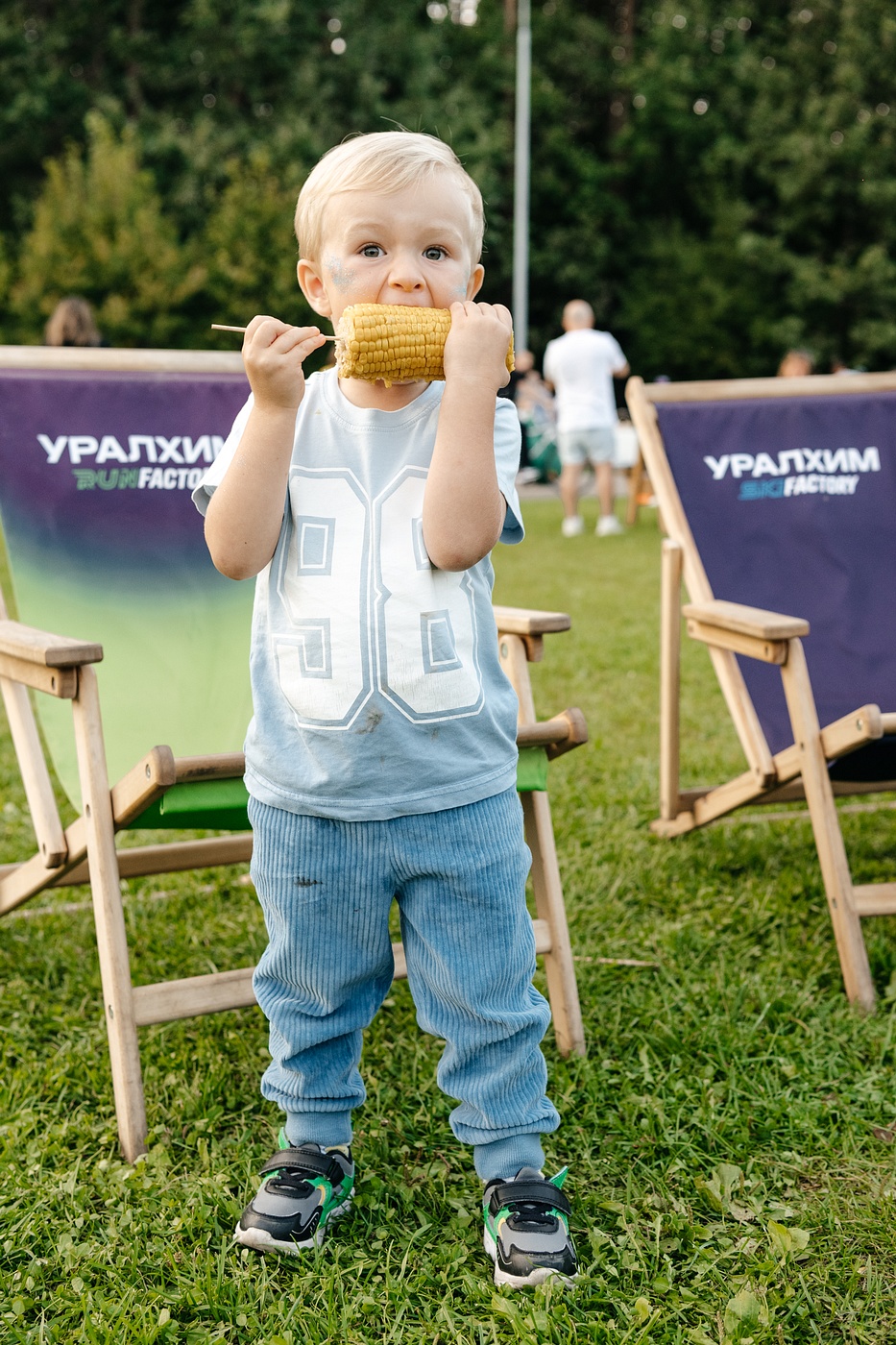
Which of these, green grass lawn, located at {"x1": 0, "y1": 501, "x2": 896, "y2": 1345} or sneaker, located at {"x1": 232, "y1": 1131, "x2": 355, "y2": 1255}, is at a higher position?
sneaker, located at {"x1": 232, "y1": 1131, "x2": 355, "y2": 1255}

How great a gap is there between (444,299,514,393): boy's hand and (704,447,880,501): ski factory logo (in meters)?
1.83

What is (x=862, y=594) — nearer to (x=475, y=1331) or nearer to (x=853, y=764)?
(x=853, y=764)

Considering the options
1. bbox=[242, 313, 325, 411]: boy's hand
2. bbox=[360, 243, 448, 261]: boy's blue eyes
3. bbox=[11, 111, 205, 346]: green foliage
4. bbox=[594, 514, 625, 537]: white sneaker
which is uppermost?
bbox=[11, 111, 205, 346]: green foliage

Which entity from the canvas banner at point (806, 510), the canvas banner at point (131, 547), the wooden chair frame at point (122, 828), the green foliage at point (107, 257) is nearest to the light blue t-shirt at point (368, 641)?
the wooden chair frame at point (122, 828)

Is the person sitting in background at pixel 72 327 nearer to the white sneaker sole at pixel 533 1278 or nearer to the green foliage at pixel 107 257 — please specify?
the white sneaker sole at pixel 533 1278

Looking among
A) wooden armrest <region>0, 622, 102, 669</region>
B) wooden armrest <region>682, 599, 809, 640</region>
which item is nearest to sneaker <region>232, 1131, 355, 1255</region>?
wooden armrest <region>0, 622, 102, 669</region>

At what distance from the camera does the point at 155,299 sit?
73.4 ft

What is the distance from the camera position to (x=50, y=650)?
6.89 feet

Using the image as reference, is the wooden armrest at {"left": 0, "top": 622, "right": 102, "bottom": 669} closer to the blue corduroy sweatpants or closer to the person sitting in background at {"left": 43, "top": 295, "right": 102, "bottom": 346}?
the blue corduroy sweatpants

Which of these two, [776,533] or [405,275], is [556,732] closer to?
[405,275]

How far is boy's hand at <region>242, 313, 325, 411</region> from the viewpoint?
5.14ft

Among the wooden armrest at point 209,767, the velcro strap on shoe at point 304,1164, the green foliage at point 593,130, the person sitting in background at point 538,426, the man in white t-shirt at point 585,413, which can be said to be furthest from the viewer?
the green foliage at point 593,130

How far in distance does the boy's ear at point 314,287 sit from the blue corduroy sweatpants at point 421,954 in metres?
0.72

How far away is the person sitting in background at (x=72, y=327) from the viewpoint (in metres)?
8.18
